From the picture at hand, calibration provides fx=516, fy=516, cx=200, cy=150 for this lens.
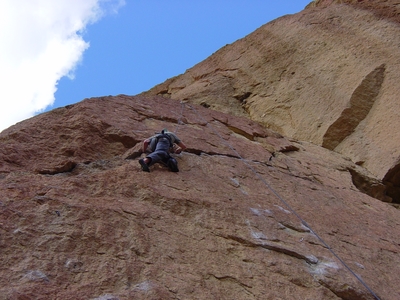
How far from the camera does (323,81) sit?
33.8 feet

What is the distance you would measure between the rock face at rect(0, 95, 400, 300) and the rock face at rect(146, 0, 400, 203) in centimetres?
176

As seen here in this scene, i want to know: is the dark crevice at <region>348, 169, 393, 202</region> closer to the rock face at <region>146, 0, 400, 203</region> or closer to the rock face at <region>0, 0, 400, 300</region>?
the rock face at <region>0, 0, 400, 300</region>

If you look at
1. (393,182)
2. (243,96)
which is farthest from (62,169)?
(243,96)

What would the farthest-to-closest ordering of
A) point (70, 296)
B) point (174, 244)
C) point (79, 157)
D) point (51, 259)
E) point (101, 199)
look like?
point (79, 157) → point (101, 199) → point (174, 244) → point (51, 259) → point (70, 296)

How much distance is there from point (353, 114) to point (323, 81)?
106cm

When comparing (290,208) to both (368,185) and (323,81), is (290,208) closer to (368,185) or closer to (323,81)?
(368,185)

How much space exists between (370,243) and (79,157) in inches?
140

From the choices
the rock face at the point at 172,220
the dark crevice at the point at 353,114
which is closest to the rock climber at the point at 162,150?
the rock face at the point at 172,220

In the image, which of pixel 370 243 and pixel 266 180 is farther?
pixel 266 180

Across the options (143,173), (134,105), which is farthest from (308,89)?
(143,173)

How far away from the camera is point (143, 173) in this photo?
5.78 metres

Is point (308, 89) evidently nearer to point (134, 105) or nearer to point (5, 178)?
point (134, 105)

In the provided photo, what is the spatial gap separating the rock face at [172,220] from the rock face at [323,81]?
69.1 inches

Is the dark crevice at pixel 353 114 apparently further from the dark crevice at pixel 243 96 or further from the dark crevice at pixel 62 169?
the dark crevice at pixel 62 169
